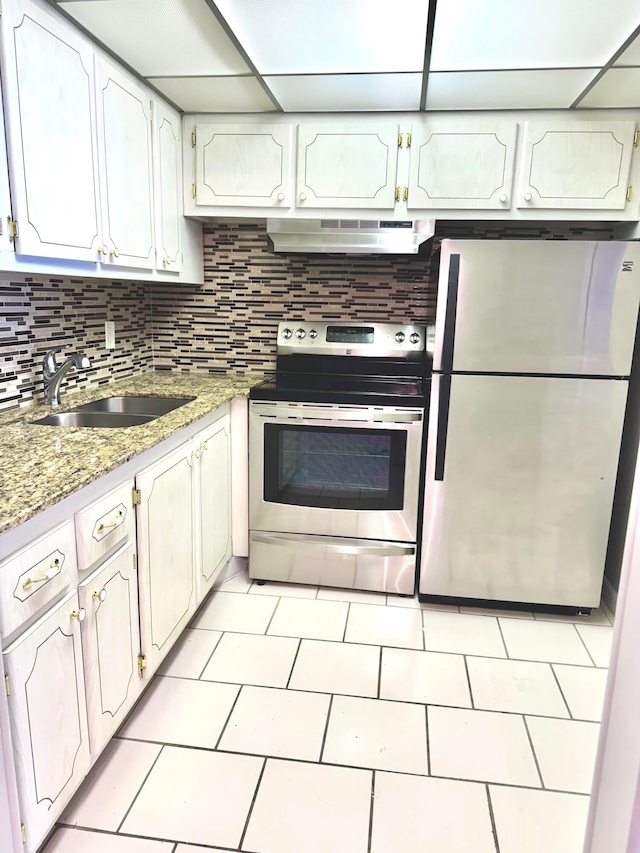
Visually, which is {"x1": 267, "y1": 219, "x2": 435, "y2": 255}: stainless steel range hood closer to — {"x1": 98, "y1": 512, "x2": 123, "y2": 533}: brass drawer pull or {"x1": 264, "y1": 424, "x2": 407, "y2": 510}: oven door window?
{"x1": 264, "y1": 424, "x2": 407, "y2": 510}: oven door window

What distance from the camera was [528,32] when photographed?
6.01 ft

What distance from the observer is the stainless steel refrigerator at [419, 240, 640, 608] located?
2.23 metres

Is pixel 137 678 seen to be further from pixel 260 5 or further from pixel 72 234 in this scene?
pixel 260 5

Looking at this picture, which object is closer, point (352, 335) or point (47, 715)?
point (47, 715)

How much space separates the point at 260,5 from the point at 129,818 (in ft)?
7.55

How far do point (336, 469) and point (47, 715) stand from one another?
1547 millimetres

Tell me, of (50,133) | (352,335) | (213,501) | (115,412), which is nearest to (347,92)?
(352,335)

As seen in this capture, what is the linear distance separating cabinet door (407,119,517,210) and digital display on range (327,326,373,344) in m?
0.68

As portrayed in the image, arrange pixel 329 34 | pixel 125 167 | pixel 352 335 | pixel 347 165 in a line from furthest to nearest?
pixel 352 335 < pixel 347 165 < pixel 125 167 < pixel 329 34

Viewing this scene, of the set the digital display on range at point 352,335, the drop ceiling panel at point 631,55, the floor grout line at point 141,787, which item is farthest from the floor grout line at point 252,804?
the drop ceiling panel at point 631,55

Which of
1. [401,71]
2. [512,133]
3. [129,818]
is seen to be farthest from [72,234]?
[512,133]

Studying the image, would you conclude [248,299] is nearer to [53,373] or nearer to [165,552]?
[53,373]

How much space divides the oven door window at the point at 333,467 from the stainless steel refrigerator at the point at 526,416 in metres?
0.18

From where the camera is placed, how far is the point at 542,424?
234 centimetres
